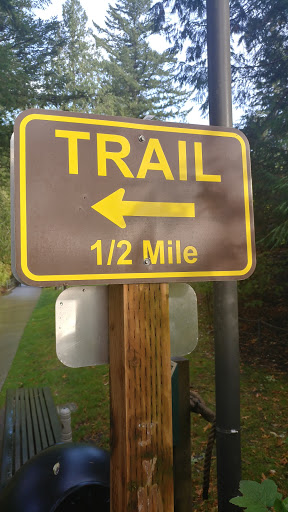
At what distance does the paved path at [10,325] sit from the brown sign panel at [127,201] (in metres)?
7.65

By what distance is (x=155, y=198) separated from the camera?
1734mm

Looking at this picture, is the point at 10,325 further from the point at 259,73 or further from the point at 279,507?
the point at 279,507

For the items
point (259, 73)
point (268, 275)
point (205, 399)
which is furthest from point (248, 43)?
point (205, 399)

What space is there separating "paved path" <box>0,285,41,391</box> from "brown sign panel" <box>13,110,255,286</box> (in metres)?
7.65

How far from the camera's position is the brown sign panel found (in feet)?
5.20

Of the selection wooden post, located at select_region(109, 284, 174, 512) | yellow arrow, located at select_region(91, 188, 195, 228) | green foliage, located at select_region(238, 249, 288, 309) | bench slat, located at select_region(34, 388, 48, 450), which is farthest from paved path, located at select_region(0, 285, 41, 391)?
yellow arrow, located at select_region(91, 188, 195, 228)

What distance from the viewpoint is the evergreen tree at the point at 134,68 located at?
2602 centimetres

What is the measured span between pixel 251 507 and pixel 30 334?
12.2m

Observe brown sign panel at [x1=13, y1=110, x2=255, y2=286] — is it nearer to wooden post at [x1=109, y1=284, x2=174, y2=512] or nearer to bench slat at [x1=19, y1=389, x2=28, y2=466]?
wooden post at [x1=109, y1=284, x2=174, y2=512]

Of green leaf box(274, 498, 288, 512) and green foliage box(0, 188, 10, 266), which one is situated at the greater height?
green foliage box(0, 188, 10, 266)

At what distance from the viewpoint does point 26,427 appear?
219 inches

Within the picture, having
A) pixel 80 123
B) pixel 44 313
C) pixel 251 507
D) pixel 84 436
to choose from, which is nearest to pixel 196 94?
pixel 84 436

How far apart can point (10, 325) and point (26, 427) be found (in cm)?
1015

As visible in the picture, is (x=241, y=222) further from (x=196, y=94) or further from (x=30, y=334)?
(x=30, y=334)
